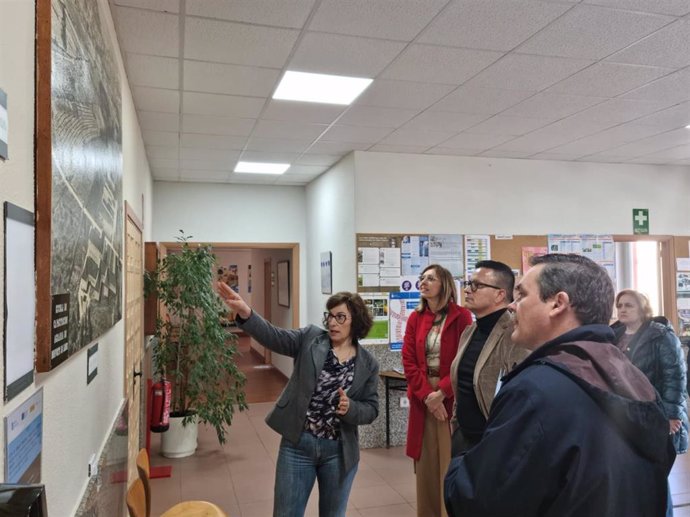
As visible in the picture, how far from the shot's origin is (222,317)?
4.79 m

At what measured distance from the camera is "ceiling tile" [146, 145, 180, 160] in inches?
Answer: 182

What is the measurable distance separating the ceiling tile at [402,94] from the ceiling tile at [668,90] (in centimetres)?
124

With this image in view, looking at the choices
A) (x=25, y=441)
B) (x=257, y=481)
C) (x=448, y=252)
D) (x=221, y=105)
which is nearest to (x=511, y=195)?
(x=448, y=252)

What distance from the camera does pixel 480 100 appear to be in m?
3.47

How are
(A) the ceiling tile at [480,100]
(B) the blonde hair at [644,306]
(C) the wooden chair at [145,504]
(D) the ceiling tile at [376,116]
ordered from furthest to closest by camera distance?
(D) the ceiling tile at [376,116] < (B) the blonde hair at [644,306] < (A) the ceiling tile at [480,100] < (C) the wooden chair at [145,504]

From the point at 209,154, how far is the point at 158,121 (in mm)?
1016

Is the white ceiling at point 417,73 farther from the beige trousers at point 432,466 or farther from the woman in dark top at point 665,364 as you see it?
the beige trousers at point 432,466

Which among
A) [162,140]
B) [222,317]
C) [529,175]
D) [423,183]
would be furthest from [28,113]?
[529,175]

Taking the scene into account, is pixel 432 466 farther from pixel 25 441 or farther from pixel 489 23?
pixel 25 441

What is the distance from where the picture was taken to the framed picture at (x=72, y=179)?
1.02 metres

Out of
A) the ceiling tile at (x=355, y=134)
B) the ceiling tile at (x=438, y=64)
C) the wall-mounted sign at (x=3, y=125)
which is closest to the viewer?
the wall-mounted sign at (x=3, y=125)

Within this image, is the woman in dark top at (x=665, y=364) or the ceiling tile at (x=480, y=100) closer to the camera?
the woman in dark top at (x=665, y=364)

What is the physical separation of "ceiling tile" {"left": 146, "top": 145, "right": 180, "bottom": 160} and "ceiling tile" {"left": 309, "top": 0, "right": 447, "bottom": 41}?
2636mm

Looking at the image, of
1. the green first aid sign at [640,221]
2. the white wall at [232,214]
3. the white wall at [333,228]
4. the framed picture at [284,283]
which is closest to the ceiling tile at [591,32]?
the white wall at [333,228]
